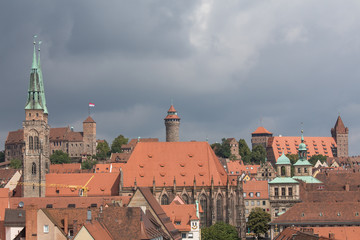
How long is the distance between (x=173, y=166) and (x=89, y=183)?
15894mm

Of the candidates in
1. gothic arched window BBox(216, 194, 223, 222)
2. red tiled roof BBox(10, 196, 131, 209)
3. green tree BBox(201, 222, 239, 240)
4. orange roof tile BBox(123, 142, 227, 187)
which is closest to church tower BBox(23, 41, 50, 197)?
orange roof tile BBox(123, 142, 227, 187)

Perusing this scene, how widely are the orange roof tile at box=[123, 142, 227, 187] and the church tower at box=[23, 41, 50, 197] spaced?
16.8 meters

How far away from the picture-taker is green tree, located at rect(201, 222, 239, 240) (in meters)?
119

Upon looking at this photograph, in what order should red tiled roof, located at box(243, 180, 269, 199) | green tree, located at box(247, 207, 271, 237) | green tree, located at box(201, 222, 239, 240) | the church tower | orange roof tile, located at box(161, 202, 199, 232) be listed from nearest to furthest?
orange roof tile, located at box(161, 202, 199, 232)
green tree, located at box(201, 222, 239, 240)
green tree, located at box(247, 207, 271, 237)
the church tower
red tiled roof, located at box(243, 180, 269, 199)

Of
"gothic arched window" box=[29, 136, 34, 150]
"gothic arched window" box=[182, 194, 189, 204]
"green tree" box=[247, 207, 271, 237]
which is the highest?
"gothic arched window" box=[29, 136, 34, 150]

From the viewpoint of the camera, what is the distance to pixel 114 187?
5714 inches

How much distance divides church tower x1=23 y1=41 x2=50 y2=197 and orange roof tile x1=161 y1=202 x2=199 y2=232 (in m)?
36.7

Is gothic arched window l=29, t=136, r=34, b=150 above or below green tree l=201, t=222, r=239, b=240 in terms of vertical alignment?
above

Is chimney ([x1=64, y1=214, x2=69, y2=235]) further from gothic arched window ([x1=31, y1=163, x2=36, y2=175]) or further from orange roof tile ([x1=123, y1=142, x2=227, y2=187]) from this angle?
gothic arched window ([x1=31, y1=163, x2=36, y2=175])

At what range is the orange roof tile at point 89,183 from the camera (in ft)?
474

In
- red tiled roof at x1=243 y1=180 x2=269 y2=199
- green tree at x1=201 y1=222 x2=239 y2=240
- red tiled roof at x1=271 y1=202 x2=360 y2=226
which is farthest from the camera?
red tiled roof at x1=243 y1=180 x2=269 y2=199

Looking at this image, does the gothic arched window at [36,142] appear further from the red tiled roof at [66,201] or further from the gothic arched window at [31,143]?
the red tiled roof at [66,201]

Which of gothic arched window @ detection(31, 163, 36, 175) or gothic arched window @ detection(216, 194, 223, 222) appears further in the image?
gothic arched window @ detection(31, 163, 36, 175)

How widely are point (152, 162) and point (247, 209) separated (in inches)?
1454
